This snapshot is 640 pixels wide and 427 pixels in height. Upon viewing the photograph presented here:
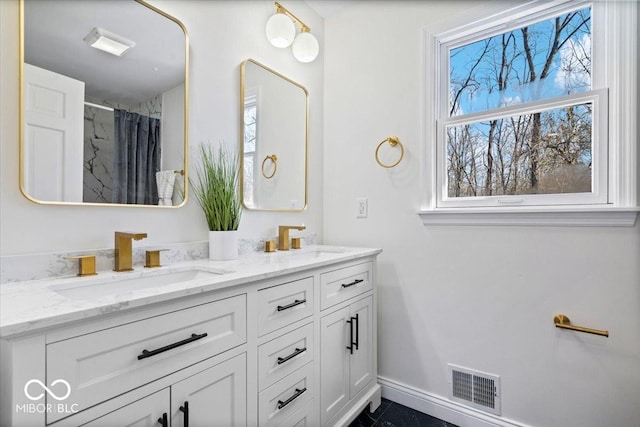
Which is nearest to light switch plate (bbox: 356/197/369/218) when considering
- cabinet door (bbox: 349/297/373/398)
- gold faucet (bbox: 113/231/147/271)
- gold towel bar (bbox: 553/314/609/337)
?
cabinet door (bbox: 349/297/373/398)

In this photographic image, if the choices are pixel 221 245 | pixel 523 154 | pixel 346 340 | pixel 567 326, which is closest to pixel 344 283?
pixel 346 340

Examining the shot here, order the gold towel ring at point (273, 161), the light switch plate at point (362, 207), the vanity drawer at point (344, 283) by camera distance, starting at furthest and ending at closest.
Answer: the light switch plate at point (362, 207)
the gold towel ring at point (273, 161)
the vanity drawer at point (344, 283)

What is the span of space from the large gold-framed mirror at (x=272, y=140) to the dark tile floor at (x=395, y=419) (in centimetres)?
121

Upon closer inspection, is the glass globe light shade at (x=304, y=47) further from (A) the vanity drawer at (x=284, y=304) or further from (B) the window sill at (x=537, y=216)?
(A) the vanity drawer at (x=284, y=304)

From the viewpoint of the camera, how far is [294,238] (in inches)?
77.3

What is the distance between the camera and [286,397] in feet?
3.96

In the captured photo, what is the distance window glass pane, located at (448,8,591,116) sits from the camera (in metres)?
1.50

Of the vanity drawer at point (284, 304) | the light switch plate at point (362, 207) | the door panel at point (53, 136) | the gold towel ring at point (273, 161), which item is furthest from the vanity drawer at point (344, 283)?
the door panel at point (53, 136)

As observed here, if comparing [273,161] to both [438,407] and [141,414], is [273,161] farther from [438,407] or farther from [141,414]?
[438,407]

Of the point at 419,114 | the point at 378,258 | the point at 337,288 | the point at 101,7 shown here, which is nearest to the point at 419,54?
the point at 419,114

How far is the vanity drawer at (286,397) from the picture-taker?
1105mm

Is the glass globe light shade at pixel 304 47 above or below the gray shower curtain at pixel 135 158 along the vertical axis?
above

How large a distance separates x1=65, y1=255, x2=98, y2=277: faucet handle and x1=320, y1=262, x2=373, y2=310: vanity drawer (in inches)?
32.6

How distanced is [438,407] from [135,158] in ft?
6.26
